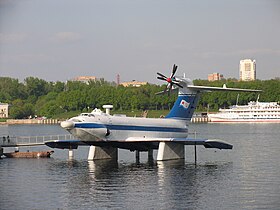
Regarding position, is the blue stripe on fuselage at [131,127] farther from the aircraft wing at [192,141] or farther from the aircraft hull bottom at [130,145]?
the aircraft hull bottom at [130,145]

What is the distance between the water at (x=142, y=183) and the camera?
4269 centimetres

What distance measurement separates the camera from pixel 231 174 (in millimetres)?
56156

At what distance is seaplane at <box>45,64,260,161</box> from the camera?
62.3m

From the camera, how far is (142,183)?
51.0 metres

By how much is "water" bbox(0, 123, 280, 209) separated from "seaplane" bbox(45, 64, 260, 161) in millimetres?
1558

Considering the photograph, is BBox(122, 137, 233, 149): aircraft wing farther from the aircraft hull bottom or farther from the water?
the water

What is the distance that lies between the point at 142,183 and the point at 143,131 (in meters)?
15.5

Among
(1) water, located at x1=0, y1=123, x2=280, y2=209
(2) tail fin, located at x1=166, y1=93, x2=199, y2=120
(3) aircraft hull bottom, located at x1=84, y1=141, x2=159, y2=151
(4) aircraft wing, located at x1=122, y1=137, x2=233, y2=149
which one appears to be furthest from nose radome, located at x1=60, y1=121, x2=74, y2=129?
(2) tail fin, located at x1=166, y1=93, x2=199, y2=120

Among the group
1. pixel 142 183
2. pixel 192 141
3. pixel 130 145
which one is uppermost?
pixel 192 141

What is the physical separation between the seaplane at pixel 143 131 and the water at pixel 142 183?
1558 millimetres

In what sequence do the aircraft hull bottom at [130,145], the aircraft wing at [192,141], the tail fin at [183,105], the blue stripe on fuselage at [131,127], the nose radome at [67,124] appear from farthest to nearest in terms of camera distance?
the tail fin at [183,105] < the aircraft hull bottom at [130,145] < the aircraft wing at [192,141] < the blue stripe on fuselage at [131,127] < the nose radome at [67,124]

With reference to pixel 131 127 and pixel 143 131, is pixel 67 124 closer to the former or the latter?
pixel 131 127

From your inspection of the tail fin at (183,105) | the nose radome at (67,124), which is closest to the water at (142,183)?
the nose radome at (67,124)

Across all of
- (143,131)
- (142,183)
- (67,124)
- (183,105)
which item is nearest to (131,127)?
(143,131)
